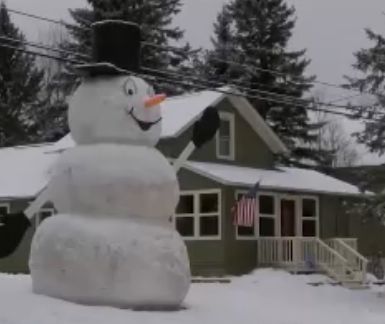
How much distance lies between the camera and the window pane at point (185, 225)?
2684 centimetres

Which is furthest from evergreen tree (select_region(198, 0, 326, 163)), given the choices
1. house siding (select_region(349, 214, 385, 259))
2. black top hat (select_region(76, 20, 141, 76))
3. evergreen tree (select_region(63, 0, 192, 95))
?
black top hat (select_region(76, 20, 141, 76))

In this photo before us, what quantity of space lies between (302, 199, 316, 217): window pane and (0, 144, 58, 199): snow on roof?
9.02 meters

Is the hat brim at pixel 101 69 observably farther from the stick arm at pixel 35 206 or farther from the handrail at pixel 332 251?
the handrail at pixel 332 251

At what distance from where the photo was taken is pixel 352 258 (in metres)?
26.0

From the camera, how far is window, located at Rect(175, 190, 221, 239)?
26283 millimetres

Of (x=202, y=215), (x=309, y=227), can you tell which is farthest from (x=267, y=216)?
(x=202, y=215)

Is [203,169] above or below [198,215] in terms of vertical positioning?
above

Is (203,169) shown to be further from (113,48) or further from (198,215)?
(113,48)

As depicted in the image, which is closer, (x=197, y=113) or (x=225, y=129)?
(x=197, y=113)

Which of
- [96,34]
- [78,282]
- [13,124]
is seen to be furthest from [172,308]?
[13,124]

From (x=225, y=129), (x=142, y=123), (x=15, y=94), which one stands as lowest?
(x=142, y=123)

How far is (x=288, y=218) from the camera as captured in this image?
94.5ft

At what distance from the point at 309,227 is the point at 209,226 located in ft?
15.0

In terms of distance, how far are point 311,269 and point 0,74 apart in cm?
2770
